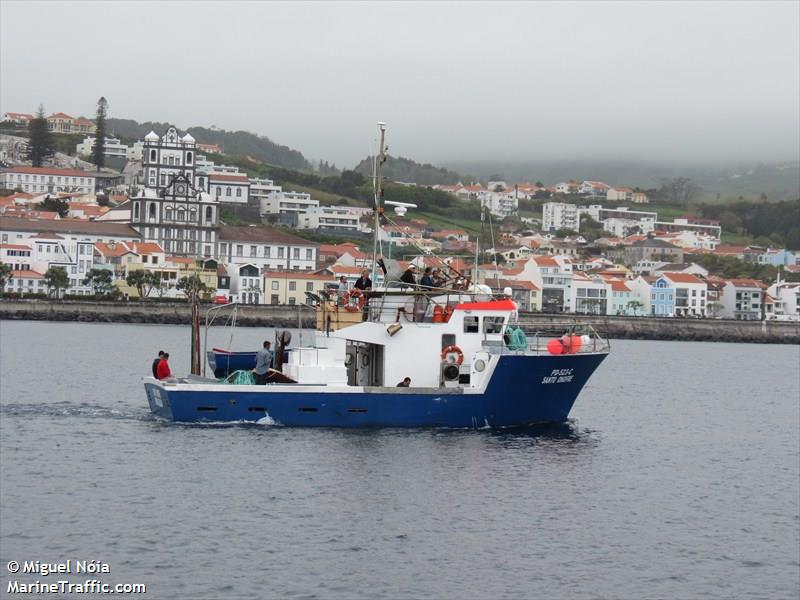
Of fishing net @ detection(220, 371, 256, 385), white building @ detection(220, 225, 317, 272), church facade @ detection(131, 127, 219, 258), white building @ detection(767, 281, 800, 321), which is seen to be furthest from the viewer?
white building @ detection(767, 281, 800, 321)

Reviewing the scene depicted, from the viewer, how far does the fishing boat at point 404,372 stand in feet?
104

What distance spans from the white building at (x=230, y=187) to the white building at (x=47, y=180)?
63.1 feet

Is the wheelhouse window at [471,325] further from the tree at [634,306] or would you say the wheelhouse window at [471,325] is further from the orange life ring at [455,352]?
the tree at [634,306]

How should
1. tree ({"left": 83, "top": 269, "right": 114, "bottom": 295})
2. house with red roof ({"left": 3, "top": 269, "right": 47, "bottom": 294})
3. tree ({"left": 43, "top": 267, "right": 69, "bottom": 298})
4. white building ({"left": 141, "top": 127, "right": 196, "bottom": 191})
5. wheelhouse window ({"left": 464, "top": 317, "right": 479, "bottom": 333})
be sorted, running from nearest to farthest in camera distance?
wheelhouse window ({"left": 464, "top": 317, "right": 479, "bottom": 333}), tree ({"left": 43, "top": 267, "right": 69, "bottom": 298}), house with red roof ({"left": 3, "top": 269, "right": 47, "bottom": 294}), tree ({"left": 83, "top": 269, "right": 114, "bottom": 295}), white building ({"left": 141, "top": 127, "right": 196, "bottom": 191})

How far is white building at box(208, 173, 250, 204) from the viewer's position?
589 ft

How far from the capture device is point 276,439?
3027cm

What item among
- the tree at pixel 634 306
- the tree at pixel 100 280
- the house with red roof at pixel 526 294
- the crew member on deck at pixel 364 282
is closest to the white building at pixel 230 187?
the house with red roof at pixel 526 294

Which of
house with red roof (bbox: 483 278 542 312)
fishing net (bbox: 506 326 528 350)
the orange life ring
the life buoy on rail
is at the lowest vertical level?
house with red roof (bbox: 483 278 542 312)

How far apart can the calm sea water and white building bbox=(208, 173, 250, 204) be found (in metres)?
142

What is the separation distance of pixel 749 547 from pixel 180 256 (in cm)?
11819

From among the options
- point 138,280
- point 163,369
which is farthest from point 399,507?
point 138,280

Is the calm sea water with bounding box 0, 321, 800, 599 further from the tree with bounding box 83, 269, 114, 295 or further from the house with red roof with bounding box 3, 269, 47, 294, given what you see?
the house with red roof with bounding box 3, 269, 47, 294

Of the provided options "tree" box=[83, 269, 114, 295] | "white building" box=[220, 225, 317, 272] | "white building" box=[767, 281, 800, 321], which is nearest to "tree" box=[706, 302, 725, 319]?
"white building" box=[767, 281, 800, 321]

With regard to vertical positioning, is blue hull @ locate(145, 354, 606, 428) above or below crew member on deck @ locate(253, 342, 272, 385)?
below
